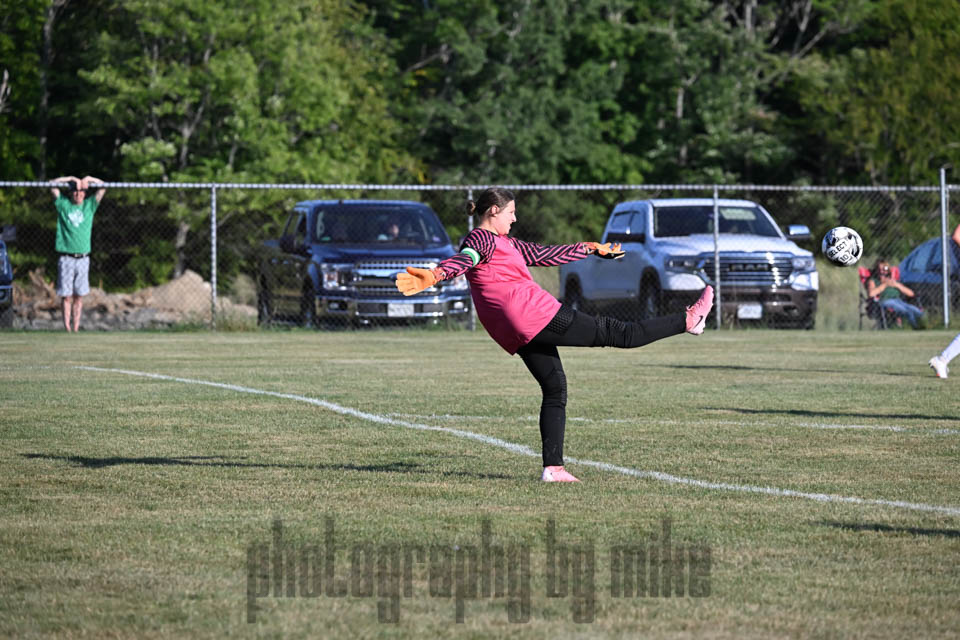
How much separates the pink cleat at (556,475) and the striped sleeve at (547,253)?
1.05m

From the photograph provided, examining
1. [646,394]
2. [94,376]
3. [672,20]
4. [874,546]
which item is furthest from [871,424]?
[672,20]

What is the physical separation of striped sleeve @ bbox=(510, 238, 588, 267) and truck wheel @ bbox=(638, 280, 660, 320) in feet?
46.1

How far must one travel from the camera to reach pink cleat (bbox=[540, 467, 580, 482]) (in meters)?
7.65

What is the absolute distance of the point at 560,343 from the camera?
305 inches

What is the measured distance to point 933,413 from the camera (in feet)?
36.2

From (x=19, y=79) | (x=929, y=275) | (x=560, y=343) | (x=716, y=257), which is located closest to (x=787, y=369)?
(x=716, y=257)

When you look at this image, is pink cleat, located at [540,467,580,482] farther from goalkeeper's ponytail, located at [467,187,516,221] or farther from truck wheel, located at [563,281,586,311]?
truck wheel, located at [563,281,586,311]

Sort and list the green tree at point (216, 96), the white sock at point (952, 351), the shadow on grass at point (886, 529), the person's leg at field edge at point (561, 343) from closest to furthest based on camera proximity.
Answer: the shadow on grass at point (886, 529)
the person's leg at field edge at point (561, 343)
the white sock at point (952, 351)
the green tree at point (216, 96)

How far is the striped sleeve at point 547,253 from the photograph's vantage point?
7.98m

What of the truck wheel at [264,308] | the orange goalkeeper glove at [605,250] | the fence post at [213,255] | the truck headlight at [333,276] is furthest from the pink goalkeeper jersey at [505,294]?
the truck wheel at [264,308]

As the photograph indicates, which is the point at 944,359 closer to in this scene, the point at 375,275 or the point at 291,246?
the point at 375,275

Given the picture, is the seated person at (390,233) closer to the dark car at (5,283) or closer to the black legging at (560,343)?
the dark car at (5,283)

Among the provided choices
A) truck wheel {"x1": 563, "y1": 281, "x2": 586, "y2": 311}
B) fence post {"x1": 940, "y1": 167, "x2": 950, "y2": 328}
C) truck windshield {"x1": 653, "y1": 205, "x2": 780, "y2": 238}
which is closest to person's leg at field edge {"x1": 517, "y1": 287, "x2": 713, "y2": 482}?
truck windshield {"x1": 653, "y1": 205, "x2": 780, "y2": 238}

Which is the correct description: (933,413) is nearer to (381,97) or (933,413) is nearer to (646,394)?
(646,394)
